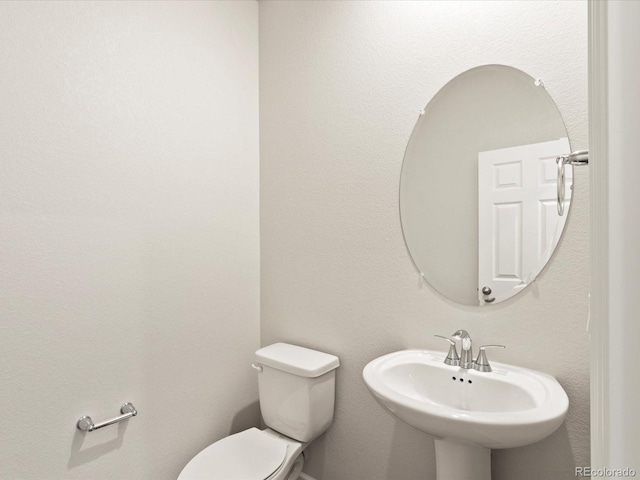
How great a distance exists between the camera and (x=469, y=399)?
1.13 m

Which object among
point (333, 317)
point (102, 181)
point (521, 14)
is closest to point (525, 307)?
point (333, 317)

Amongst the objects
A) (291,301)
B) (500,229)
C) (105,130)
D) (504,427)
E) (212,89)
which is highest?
(212,89)

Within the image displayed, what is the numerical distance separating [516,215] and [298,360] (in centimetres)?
103

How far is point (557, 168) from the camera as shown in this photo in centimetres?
107

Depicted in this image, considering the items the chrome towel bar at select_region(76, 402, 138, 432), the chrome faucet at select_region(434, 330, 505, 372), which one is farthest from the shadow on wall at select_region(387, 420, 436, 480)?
the chrome towel bar at select_region(76, 402, 138, 432)

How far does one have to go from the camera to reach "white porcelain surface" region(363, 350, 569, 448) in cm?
84

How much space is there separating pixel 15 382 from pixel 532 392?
1.58 m

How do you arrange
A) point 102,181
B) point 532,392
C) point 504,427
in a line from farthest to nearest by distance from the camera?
point 102,181 < point 532,392 < point 504,427

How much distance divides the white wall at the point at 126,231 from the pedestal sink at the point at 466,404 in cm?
90

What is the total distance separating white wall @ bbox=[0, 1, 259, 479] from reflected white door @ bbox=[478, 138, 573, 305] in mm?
1143

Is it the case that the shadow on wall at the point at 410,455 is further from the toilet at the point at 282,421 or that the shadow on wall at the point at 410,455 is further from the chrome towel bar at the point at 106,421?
the chrome towel bar at the point at 106,421

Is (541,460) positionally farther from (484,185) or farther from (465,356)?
(484,185)

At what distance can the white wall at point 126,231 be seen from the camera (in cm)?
111

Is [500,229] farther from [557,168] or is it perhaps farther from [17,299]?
[17,299]
